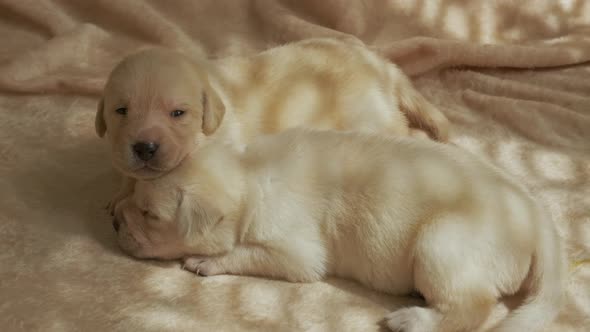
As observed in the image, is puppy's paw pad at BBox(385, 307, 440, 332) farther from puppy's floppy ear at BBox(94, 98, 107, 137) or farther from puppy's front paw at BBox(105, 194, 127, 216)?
puppy's floppy ear at BBox(94, 98, 107, 137)

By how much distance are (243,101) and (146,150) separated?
76 cm

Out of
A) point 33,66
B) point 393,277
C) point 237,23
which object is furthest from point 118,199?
point 237,23

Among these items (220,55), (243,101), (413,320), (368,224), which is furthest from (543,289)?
(220,55)

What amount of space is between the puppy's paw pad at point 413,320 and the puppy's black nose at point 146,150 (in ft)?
3.56

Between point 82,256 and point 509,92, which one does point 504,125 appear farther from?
point 82,256

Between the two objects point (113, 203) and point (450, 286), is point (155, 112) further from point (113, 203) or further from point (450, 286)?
point (450, 286)

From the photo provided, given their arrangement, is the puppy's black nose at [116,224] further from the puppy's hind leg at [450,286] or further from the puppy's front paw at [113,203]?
the puppy's hind leg at [450,286]

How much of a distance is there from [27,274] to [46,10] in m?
2.40

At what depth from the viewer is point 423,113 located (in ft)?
12.0

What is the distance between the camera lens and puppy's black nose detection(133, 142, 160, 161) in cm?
271

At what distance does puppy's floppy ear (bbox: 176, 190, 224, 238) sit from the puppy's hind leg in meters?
0.76

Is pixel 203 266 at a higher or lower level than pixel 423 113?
lower

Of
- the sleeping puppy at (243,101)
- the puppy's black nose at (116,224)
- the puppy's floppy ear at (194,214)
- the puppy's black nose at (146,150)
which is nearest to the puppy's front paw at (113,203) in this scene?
the sleeping puppy at (243,101)

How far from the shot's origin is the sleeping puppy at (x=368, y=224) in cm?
248
